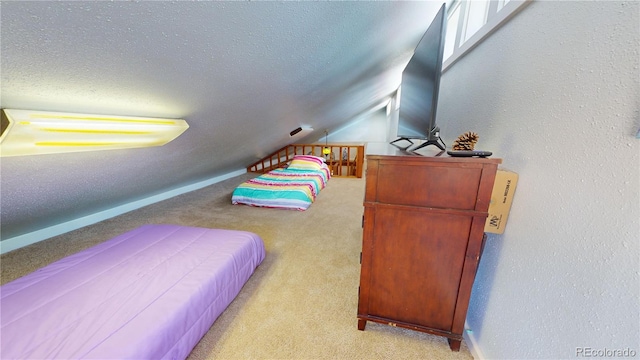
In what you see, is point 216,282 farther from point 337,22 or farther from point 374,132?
point 374,132

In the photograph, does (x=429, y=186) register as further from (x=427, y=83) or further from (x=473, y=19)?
(x=473, y=19)

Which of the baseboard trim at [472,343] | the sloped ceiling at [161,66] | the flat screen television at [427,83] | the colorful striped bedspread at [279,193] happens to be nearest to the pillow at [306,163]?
the colorful striped bedspread at [279,193]

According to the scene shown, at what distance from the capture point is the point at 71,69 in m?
0.75

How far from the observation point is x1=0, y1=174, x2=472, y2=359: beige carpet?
1.05m

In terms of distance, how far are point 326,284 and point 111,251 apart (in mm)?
1424

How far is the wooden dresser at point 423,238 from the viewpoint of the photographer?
0.83 meters

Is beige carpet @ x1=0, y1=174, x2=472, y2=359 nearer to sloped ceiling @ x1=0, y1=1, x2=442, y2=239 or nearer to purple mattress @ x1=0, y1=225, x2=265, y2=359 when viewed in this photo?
purple mattress @ x1=0, y1=225, x2=265, y2=359

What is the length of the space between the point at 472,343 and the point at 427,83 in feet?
4.54

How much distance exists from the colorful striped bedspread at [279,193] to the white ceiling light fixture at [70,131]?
1.73m

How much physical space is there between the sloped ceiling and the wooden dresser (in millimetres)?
812

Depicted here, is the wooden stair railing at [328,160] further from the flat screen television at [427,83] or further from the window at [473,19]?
the flat screen television at [427,83]

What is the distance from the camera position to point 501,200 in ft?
2.87

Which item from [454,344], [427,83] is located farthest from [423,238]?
[427,83]

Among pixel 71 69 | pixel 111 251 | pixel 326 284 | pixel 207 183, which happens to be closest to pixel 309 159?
pixel 207 183
